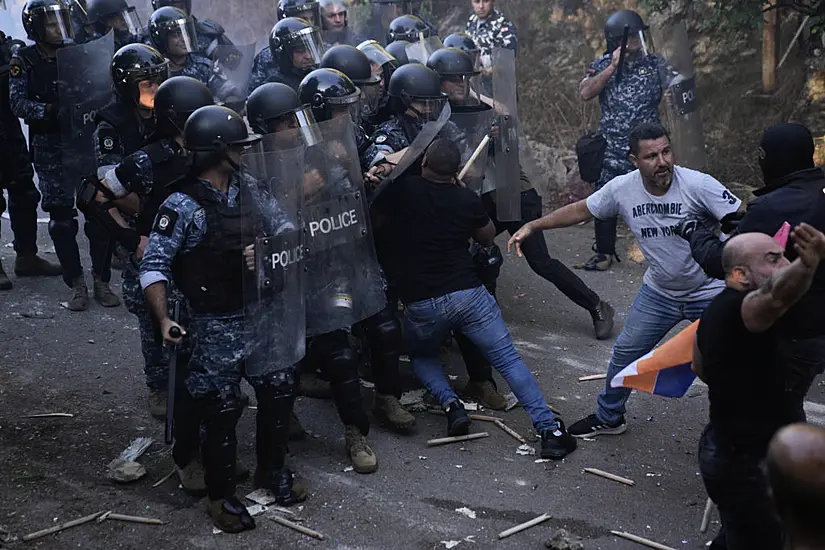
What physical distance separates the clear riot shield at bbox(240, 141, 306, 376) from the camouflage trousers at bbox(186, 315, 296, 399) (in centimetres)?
6

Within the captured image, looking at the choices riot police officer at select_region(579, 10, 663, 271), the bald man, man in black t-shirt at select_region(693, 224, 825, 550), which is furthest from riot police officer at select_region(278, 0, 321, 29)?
the bald man

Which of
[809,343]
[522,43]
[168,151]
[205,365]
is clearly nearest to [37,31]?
[168,151]

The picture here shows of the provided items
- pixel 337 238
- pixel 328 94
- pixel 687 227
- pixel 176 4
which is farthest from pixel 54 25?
pixel 687 227

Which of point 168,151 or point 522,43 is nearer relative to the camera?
point 168,151

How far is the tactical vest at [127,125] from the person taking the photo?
5977 mm

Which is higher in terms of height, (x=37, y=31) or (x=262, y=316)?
(x=37, y=31)

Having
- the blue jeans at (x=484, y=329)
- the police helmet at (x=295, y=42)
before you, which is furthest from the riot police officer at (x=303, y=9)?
the blue jeans at (x=484, y=329)

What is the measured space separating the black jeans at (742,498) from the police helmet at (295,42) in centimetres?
501

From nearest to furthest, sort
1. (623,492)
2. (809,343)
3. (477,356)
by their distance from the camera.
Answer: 1. (809,343)
2. (623,492)
3. (477,356)

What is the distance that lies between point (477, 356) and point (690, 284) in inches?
56.9

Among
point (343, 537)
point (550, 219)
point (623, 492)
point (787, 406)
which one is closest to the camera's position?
point (787, 406)

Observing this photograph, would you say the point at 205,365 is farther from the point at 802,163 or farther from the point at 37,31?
the point at 37,31

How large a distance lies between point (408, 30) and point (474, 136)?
2.90 meters

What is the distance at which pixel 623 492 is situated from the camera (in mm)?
5035
